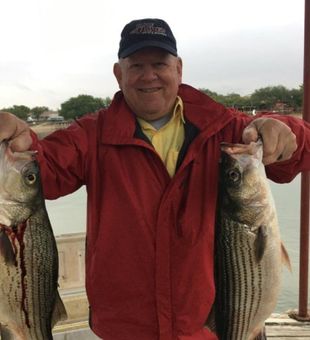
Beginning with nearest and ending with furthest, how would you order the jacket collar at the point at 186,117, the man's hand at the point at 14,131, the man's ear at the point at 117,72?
the man's hand at the point at 14,131
the jacket collar at the point at 186,117
the man's ear at the point at 117,72

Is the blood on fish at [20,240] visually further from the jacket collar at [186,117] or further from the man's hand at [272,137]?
the man's hand at [272,137]

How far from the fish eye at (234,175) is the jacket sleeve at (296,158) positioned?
362 millimetres

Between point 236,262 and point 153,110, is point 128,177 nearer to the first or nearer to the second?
point 153,110

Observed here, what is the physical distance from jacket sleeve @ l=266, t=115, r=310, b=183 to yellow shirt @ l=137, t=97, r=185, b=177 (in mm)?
508

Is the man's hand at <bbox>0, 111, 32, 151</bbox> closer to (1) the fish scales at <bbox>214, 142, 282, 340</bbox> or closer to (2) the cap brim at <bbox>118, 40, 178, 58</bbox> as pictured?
(2) the cap brim at <bbox>118, 40, 178, 58</bbox>

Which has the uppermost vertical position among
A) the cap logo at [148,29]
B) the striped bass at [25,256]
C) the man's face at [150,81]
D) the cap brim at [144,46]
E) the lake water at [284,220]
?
the cap logo at [148,29]

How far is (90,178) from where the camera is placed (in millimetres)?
2471

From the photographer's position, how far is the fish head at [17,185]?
6.82 ft

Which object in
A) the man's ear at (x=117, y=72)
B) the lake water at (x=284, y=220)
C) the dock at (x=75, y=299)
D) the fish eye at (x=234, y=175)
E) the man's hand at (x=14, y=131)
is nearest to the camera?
the man's hand at (x=14, y=131)

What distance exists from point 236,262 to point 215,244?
0.14 meters

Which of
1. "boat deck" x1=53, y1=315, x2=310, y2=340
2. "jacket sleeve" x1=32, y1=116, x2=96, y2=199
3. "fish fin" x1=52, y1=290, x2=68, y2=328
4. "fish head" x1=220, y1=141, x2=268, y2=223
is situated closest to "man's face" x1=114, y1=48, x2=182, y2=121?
"jacket sleeve" x1=32, y1=116, x2=96, y2=199

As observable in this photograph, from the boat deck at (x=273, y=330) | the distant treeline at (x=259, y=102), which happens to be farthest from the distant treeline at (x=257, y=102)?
the boat deck at (x=273, y=330)

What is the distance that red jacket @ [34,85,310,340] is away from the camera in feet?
7.74

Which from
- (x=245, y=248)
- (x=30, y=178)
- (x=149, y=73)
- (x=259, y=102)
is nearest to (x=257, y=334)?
(x=245, y=248)
